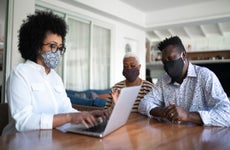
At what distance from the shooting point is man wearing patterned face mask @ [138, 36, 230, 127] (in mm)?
1228

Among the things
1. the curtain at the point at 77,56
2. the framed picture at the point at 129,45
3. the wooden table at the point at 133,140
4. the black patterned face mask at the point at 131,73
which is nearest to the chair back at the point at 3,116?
the wooden table at the point at 133,140

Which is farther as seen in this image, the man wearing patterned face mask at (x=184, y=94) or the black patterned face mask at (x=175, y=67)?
the black patterned face mask at (x=175, y=67)

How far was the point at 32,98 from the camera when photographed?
4.00ft

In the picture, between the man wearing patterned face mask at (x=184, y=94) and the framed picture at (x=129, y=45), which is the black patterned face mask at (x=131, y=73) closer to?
the man wearing patterned face mask at (x=184, y=94)

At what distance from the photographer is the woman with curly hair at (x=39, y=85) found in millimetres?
1075

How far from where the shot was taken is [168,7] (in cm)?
550

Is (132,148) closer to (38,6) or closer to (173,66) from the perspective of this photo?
(173,66)

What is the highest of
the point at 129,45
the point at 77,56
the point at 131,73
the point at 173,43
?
the point at 129,45

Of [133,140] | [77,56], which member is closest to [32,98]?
[133,140]

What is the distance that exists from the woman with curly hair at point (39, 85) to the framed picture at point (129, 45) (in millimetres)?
4346

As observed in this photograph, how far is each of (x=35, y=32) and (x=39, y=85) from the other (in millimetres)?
365

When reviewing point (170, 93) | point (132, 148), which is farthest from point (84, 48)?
point (132, 148)

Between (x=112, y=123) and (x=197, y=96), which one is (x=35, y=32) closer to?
(x=112, y=123)

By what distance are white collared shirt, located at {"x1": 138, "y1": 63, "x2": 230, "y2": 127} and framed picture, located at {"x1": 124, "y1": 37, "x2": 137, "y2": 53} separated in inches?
167
